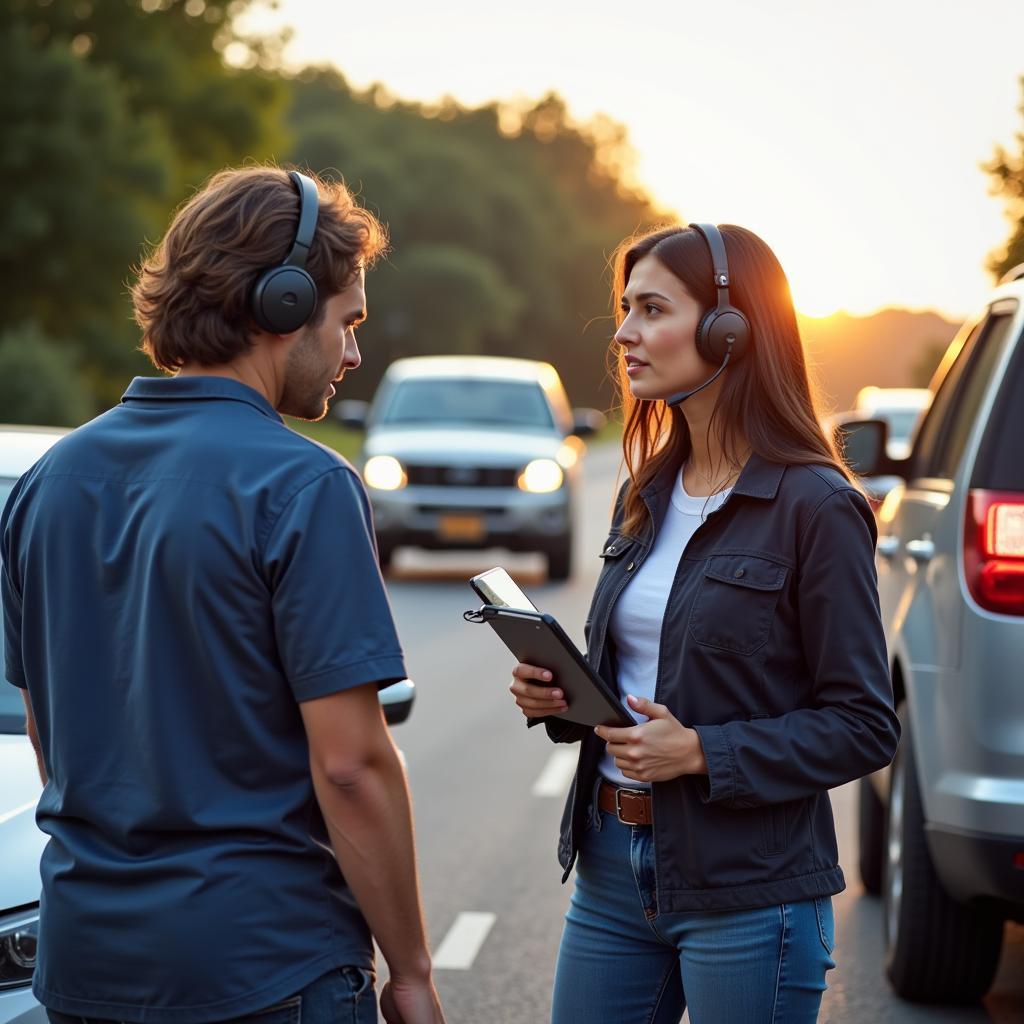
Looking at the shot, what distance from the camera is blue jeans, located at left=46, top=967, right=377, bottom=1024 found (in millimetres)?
2258

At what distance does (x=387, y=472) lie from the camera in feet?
54.5

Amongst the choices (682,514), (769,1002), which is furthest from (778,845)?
(682,514)

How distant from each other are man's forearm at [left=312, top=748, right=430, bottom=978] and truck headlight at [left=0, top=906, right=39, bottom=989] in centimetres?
91

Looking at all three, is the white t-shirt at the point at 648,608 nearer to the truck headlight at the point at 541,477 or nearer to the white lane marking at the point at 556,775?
the white lane marking at the point at 556,775

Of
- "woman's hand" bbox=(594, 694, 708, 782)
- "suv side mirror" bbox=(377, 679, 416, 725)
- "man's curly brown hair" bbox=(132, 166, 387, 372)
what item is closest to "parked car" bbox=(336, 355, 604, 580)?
"suv side mirror" bbox=(377, 679, 416, 725)

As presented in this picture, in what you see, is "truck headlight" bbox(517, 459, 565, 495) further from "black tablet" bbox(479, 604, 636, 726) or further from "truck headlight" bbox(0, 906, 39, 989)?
"black tablet" bbox(479, 604, 636, 726)

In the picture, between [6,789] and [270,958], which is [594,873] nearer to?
[270,958]

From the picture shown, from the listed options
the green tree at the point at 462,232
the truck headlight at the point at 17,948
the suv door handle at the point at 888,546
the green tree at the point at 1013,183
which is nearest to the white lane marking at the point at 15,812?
the truck headlight at the point at 17,948

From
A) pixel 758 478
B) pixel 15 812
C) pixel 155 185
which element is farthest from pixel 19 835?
pixel 155 185

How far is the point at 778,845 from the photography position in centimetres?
284

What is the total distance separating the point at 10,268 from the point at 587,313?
195ft

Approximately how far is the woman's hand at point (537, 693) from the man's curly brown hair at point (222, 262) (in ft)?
2.42

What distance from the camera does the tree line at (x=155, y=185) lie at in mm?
37344

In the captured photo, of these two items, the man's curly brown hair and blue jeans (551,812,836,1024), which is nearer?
the man's curly brown hair
